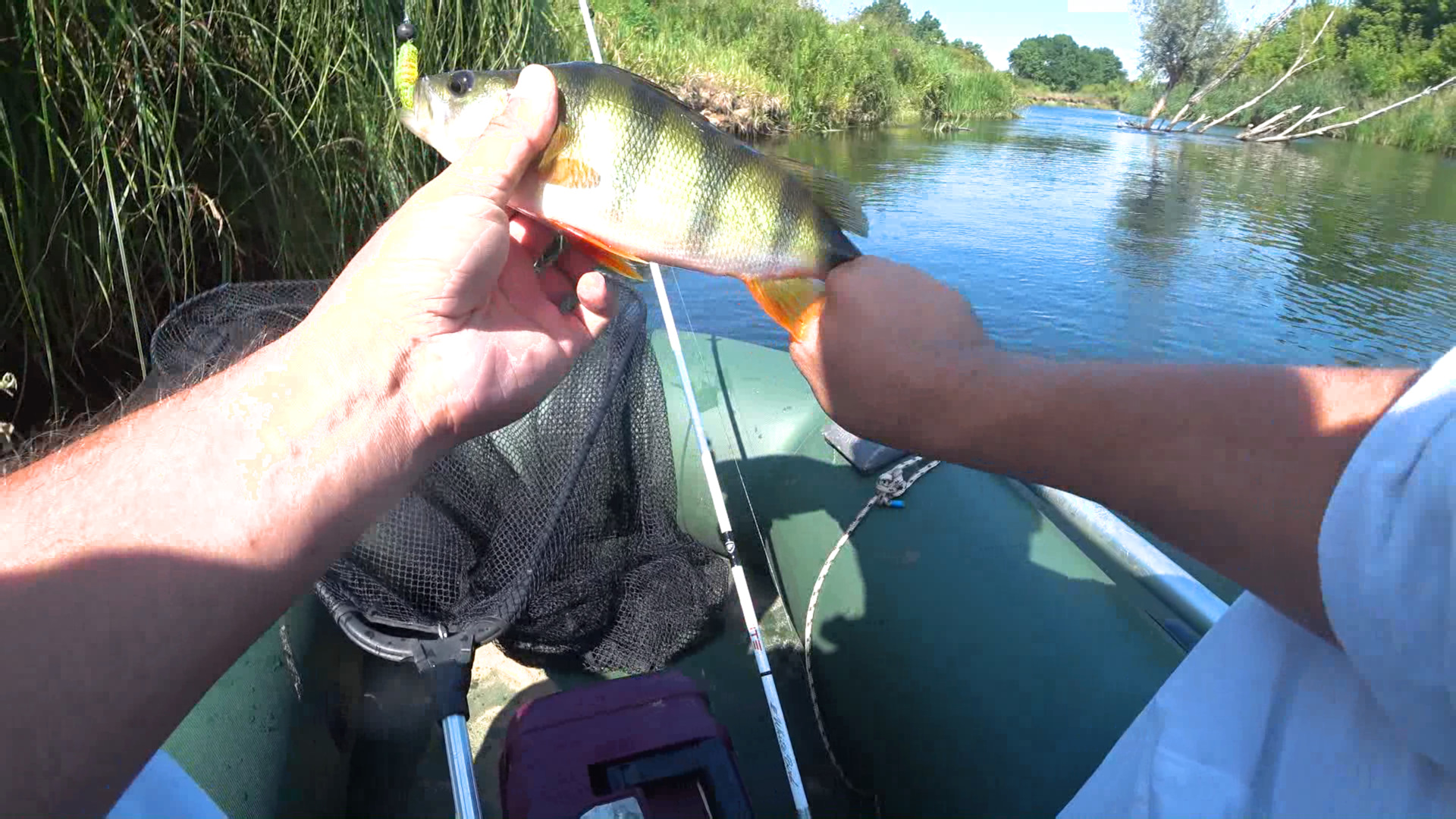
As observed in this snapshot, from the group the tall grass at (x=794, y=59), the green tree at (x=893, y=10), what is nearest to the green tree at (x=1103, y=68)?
the green tree at (x=893, y=10)

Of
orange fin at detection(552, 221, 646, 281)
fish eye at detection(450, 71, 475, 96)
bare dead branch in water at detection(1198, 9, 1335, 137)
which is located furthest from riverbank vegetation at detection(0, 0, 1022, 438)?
bare dead branch in water at detection(1198, 9, 1335, 137)

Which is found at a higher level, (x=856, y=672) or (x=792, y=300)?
(x=792, y=300)

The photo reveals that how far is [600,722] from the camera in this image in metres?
1.65

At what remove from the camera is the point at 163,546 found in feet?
3.02

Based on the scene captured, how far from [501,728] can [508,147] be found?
180 centimetres

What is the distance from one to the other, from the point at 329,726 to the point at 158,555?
135cm

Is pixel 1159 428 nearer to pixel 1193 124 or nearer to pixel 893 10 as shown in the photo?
pixel 1193 124

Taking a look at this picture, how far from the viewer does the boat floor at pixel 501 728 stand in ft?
7.11

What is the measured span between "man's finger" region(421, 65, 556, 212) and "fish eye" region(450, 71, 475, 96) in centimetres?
24

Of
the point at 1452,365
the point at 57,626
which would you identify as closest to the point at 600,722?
the point at 57,626

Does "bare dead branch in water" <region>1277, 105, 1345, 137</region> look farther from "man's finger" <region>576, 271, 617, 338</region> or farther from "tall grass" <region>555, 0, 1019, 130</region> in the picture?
"man's finger" <region>576, 271, 617, 338</region>

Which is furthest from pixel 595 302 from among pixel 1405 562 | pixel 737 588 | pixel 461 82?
pixel 1405 562

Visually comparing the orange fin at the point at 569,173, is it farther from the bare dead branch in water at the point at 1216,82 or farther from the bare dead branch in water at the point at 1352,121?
the bare dead branch in water at the point at 1216,82

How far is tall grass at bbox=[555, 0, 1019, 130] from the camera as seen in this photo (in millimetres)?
12820
